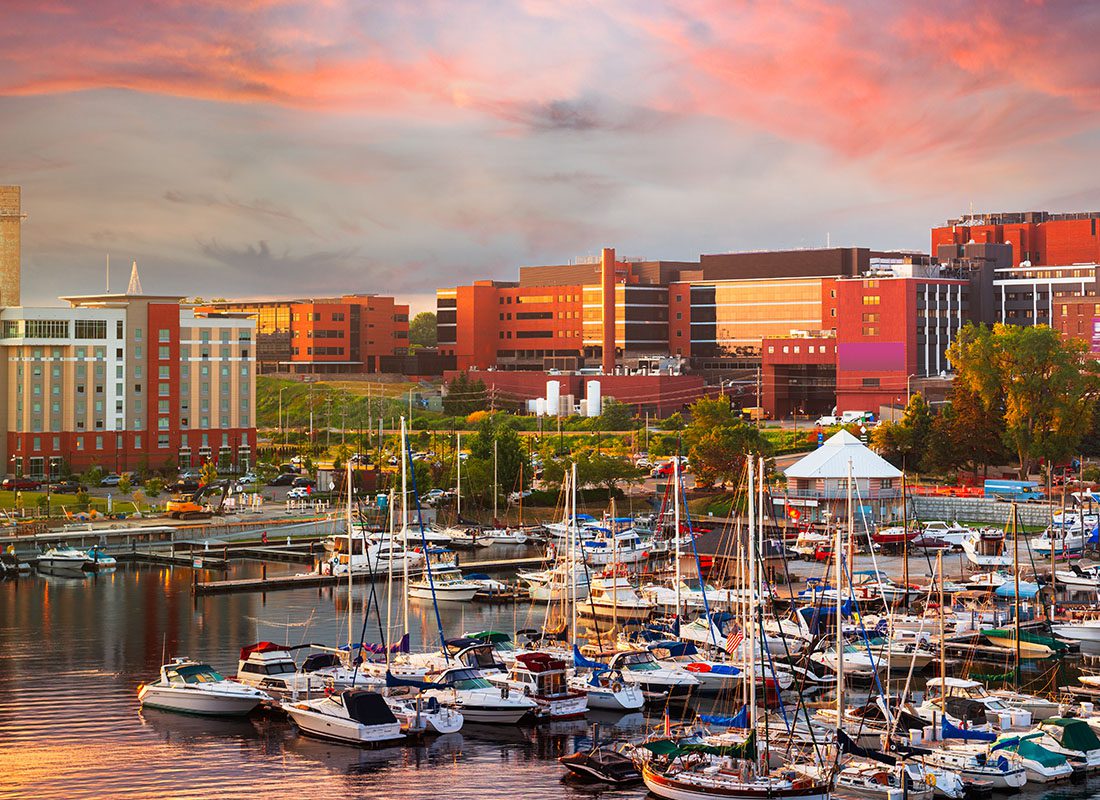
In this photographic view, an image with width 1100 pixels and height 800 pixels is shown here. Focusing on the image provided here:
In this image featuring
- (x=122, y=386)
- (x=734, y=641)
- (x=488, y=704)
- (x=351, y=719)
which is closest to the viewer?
(x=351, y=719)

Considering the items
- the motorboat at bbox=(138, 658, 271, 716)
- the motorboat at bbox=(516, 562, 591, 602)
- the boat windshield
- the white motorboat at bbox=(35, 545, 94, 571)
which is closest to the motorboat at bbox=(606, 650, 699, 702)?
the motorboat at bbox=(138, 658, 271, 716)

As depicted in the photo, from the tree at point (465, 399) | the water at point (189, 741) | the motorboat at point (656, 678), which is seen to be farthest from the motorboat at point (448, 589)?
the tree at point (465, 399)

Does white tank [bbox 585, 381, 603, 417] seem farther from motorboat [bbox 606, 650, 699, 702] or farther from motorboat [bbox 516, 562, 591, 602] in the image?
motorboat [bbox 606, 650, 699, 702]

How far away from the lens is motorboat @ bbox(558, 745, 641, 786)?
3750 centimetres

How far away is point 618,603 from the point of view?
199 feet

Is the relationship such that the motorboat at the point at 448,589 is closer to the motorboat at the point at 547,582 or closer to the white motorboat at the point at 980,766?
the motorboat at the point at 547,582

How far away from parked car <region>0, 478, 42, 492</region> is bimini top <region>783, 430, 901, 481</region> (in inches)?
1790

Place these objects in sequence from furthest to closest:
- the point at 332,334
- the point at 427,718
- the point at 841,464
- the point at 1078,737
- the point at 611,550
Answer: the point at 332,334 → the point at 841,464 → the point at 611,550 → the point at 427,718 → the point at 1078,737

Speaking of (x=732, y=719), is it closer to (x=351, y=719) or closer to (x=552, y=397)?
(x=351, y=719)

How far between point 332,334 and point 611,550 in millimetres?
96956

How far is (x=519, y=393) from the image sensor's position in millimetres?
150000

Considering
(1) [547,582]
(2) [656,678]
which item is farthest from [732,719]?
(1) [547,582]

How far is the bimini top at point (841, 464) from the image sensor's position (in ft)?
276

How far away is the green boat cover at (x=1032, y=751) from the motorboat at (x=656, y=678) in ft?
33.1
